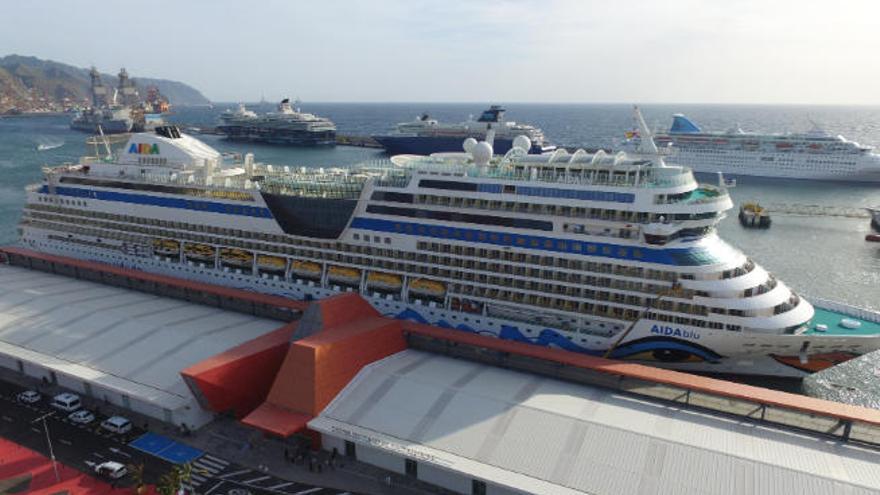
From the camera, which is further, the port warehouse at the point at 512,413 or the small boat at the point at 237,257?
the small boat at the point at 237,257

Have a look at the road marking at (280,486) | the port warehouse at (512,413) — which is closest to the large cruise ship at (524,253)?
the port warehouse at (512,413)

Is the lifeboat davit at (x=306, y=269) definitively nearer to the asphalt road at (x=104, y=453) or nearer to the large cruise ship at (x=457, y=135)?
the asphalt road at (x=104, y=453)

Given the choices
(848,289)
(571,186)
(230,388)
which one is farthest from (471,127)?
(230,388)

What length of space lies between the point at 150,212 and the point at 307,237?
15.4 metres

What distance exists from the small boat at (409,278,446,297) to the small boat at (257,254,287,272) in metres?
10.5

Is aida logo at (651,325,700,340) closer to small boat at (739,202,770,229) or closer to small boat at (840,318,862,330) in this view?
small boat at (840,318,862,330)

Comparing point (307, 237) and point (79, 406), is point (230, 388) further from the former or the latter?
point (307, 237)

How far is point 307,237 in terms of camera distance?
39375 millimetres

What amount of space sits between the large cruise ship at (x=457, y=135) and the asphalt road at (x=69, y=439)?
9654cm

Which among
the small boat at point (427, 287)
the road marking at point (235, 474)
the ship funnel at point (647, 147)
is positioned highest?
the ship funnel at point (647, 147)

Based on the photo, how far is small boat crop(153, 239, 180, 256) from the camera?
147ft

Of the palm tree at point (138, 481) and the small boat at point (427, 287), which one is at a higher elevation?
the small boat at point (427, 287)

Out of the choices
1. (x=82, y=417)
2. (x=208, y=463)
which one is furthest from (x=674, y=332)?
(x=82, y=417)

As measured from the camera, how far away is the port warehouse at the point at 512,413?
22.3 meters
